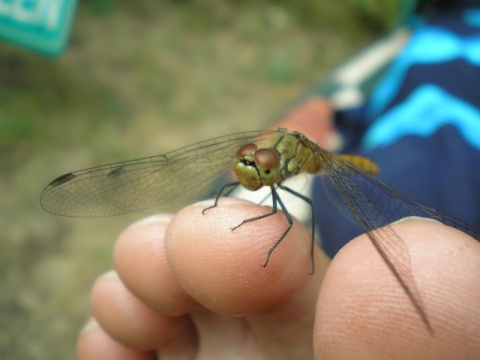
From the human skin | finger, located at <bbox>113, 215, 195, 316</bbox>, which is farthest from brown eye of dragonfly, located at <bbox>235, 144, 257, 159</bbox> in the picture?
finger, located at <bbox>113, 215, 195, 316</bbox>

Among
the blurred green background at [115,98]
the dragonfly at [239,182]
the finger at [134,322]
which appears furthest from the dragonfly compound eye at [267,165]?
the blurred green background at [115,98]

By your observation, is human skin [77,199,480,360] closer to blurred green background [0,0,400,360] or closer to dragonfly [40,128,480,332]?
dragonfly [40,128,480,332]

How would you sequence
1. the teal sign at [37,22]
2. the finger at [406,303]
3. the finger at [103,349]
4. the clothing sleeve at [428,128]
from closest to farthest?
the finger at [406,303] → the finger at [103,349] → the clothing sleeve at [428,128] → the teal sign at [37,22]

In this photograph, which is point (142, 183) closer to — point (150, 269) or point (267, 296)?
point (150, 269)

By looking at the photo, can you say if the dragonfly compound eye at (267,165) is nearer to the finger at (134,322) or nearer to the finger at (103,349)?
the finger at (134,322)

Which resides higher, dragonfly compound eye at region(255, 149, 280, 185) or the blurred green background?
the blurred green background

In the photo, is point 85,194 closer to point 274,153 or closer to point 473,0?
point 274,153

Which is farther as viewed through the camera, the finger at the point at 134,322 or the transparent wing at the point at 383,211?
the finger at the point at 134,322

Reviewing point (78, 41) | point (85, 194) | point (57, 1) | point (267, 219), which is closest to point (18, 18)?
point (57, 1)

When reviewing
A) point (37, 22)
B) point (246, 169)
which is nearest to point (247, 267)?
point (246, 169)
